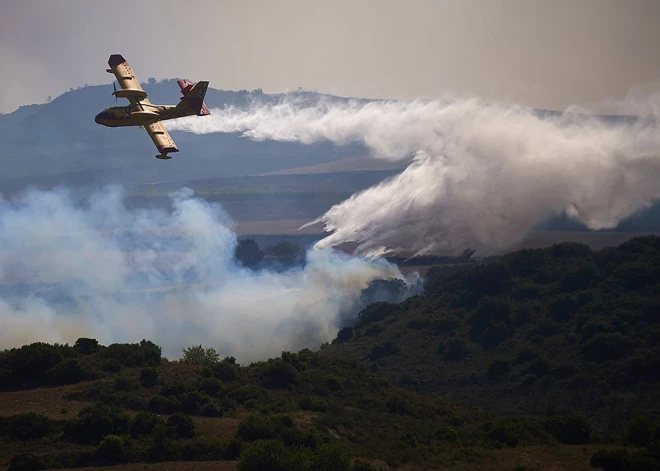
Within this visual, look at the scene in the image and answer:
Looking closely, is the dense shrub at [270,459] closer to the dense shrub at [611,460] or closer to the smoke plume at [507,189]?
the dense shrub at [611,460]

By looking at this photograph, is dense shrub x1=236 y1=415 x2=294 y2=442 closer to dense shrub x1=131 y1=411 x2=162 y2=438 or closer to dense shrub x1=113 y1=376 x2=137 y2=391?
dense shrub x1=131 y1=411 x2=162 y2=438

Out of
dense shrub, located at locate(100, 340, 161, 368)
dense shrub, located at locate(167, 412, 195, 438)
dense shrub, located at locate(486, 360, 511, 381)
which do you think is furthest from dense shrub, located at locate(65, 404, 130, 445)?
dense shrub, located at locate(486, 360, 511, 381)

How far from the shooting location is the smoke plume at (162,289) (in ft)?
370

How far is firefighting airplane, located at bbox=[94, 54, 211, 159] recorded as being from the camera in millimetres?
73000

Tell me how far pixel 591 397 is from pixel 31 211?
112m

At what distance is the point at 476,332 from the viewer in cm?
9750

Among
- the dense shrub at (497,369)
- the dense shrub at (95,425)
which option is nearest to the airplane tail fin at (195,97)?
the dense shrub at (95,425)

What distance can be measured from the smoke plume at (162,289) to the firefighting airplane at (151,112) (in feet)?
115

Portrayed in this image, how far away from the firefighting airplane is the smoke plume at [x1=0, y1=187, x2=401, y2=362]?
3495cm

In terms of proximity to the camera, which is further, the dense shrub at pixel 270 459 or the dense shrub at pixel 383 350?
the dense shrub at pixel 383 350

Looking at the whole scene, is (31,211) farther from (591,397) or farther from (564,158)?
(591,397)

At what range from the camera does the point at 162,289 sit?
14150cm

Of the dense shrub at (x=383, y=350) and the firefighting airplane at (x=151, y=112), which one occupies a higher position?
the firefighting airplane at (x=151, y=112)

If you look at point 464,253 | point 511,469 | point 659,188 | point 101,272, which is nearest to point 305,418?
point 511,469
